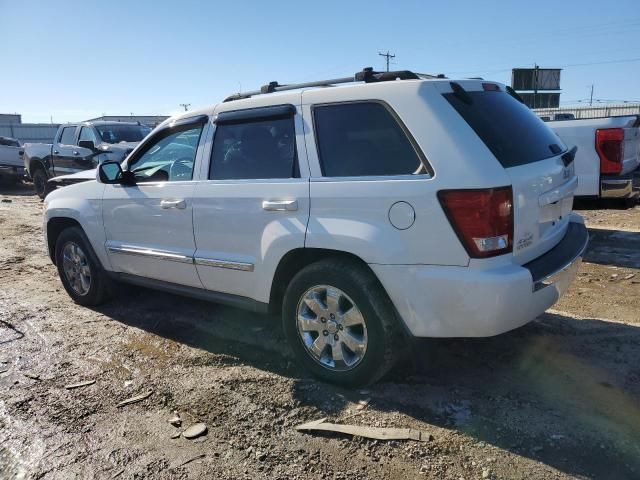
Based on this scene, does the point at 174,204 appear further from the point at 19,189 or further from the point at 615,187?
the point at 19,189

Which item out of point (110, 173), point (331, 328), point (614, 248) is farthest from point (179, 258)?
point (614, 248)

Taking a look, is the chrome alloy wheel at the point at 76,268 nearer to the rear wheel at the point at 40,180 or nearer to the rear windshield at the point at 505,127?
the rear windshield at the point at 505,127

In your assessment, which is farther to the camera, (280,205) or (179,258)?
(179,258)

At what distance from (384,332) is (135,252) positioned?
247cm

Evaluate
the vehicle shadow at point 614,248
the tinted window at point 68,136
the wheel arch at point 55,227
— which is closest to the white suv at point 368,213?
the wheel arch at point 55,227

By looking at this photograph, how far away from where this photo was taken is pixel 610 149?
6488mm

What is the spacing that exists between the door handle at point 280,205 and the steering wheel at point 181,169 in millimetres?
→ 933

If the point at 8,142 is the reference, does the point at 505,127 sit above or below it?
below

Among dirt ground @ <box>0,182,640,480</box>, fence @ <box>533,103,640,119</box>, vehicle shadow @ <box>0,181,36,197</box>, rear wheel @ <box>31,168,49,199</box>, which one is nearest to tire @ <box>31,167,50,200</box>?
rear wheel @ <box>31,168,49,199</box>

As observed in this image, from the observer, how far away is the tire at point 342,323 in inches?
126

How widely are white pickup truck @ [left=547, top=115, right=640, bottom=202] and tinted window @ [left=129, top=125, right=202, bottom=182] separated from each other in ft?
15.6

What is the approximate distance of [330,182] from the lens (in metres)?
3.32

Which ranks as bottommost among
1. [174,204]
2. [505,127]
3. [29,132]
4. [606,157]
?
[174,204]

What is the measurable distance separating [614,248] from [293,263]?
526 cm
